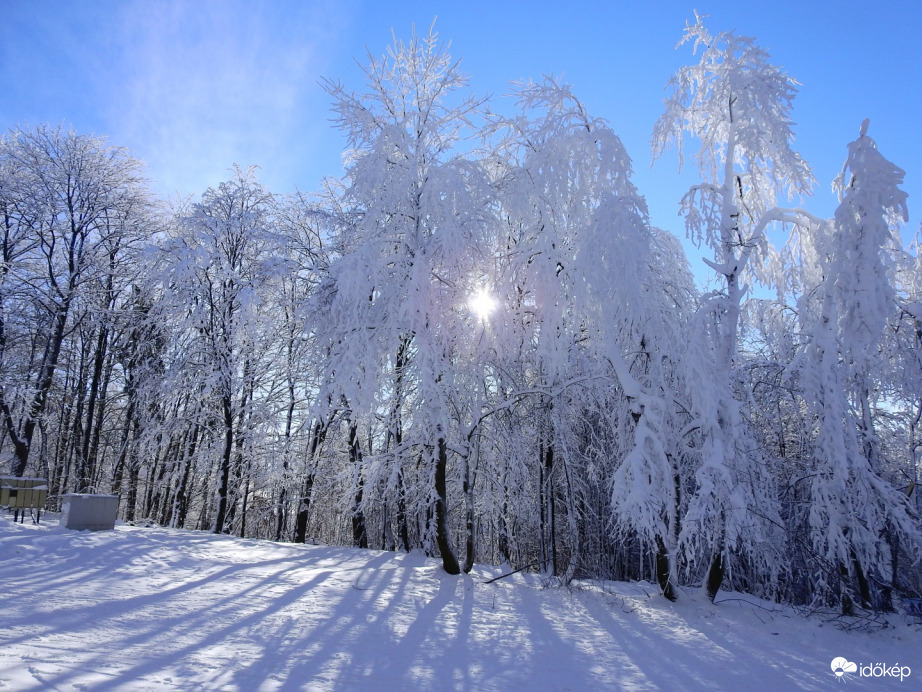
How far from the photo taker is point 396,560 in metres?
11.2

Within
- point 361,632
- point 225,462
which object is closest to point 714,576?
point 361,632

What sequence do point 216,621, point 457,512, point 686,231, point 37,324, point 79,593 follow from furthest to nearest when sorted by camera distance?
point 457,512 < point 37,324 < point 686,231 < point 79,593 < point 216,621

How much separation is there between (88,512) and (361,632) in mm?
8131

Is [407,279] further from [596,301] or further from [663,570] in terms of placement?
[663,570]

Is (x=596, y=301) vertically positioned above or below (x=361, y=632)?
above

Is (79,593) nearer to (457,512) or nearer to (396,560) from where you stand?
Answer: (396,560)

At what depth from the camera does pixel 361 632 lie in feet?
19.7

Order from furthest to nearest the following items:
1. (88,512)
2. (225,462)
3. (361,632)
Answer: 1. (225,462)
2. (88,512)
3. (361,632)

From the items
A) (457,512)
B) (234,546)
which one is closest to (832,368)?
(234,546)

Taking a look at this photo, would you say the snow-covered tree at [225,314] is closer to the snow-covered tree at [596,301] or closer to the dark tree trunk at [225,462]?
the dark tree trunk at [225,462]

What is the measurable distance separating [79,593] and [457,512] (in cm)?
1480

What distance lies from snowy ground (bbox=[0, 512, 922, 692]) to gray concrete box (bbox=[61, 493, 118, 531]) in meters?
0.70

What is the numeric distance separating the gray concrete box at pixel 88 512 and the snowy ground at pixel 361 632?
0.70 metres

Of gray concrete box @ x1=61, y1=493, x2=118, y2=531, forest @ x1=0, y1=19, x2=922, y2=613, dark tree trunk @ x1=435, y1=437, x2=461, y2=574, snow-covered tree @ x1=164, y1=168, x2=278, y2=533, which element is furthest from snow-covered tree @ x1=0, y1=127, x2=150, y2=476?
dark tree trunk @ x1=435, y1=437, x2=461, y2=574
